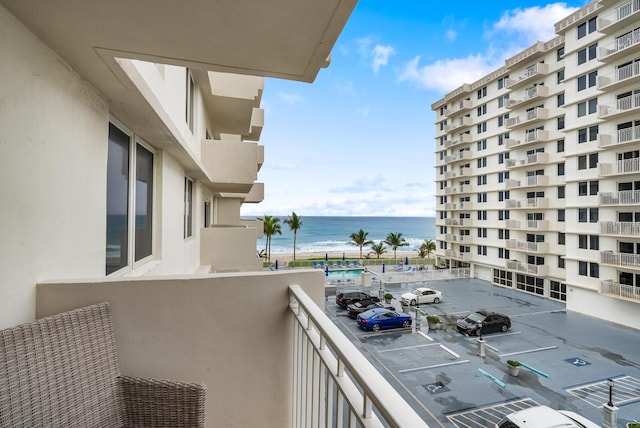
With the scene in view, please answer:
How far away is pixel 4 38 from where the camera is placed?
1486mm

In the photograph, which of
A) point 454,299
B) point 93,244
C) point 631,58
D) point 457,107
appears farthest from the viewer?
point 457,107

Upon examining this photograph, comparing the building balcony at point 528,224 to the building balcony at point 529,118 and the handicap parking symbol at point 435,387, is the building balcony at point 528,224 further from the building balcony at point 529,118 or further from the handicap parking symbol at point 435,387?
the handicap parking symbol at point 435,387

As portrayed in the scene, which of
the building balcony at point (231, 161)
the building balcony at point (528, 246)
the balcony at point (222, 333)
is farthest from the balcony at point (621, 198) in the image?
the balcony at point (222, 333)

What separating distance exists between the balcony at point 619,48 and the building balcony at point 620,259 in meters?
9.88

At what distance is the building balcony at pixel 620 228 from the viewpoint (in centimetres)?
1478

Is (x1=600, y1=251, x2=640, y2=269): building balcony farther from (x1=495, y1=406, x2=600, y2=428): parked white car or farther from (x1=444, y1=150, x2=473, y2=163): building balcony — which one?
(x1=444, y1=150, x2=473, y2=163): building balcony

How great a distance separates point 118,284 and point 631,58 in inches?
905

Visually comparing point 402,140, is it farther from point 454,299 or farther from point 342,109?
point 454,299

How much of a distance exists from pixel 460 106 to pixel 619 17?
13038 millimetres

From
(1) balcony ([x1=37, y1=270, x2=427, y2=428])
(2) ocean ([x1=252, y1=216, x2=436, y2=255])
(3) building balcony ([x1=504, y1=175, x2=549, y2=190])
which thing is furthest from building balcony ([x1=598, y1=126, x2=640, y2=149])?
(2) ocean ([x1=252, y1=216, x2=436, y2=255])

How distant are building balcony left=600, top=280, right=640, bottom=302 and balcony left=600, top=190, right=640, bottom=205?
403 cm

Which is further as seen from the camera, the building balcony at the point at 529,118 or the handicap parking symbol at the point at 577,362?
the building balcony at the point at 529,118

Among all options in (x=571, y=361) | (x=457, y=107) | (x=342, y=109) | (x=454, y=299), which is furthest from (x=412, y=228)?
(x=571, y=361)

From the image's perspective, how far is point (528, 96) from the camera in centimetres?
2197
